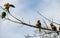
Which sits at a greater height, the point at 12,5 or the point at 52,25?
the point at 12,5

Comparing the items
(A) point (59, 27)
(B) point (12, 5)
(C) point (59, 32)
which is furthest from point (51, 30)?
(B) point (12, 5)

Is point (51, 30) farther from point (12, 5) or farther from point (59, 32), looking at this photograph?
point (12, 5)

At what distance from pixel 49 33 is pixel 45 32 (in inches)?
5.3

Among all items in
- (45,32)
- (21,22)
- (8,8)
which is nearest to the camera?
(21,22)

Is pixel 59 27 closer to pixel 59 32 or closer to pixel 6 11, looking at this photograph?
pixel 59 32

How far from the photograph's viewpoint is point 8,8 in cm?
497

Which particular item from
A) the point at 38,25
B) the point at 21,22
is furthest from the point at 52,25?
the point at 21,22

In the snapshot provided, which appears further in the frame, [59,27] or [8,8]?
[59,27]

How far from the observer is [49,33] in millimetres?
5277

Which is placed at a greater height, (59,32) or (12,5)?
(12,5)

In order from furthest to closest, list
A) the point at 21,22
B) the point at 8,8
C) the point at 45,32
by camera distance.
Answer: the point at 45,32, the point at 8,8, the point at 21,22

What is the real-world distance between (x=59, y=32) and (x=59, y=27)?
1.33 ft

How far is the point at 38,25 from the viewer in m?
4.95

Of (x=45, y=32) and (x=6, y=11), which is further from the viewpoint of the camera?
(x=45, y=32)
